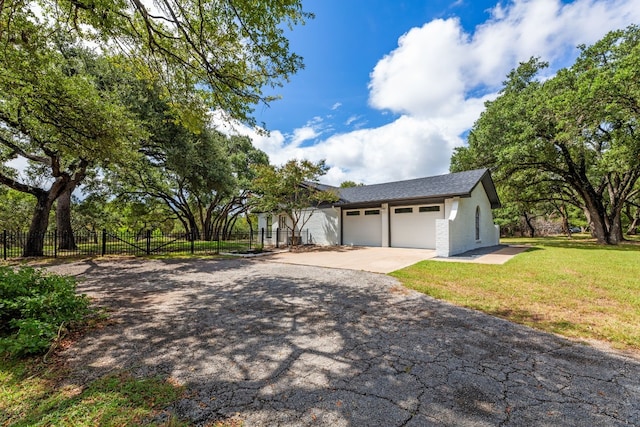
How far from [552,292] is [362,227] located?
11.6 meters

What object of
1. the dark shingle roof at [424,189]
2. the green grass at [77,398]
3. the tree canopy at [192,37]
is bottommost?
the green grass at [77,398]

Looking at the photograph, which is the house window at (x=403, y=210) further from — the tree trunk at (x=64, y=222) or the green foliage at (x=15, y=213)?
the green foliage at (x=15, y=213)

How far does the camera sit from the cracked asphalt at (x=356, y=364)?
2.15m

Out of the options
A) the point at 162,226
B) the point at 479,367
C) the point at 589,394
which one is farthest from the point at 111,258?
the point at 162,226

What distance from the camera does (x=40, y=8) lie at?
6.29 m

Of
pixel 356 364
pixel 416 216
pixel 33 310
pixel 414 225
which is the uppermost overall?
pixel 416 216

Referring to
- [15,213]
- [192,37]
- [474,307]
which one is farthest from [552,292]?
[15,213]

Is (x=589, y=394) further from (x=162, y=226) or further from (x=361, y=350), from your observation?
(x=162, y=226)

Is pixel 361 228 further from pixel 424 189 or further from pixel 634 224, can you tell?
pixel 634 224

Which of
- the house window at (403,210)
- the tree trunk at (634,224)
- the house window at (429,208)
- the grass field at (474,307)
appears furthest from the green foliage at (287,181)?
the tree trunk at (634,224)

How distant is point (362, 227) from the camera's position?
1722 cm

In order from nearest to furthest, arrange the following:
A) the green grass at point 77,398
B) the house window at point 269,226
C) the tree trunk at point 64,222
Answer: the green grass at point 77,398, the tree trunk at point 64,222, the house window at point 269,226

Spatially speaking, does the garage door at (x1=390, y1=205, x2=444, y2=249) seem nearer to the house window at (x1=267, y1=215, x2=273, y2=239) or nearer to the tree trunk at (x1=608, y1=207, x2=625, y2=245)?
the house window at (x1=267, y1=215, x2=273, y2=239)

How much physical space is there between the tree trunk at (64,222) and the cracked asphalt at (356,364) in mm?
11486
